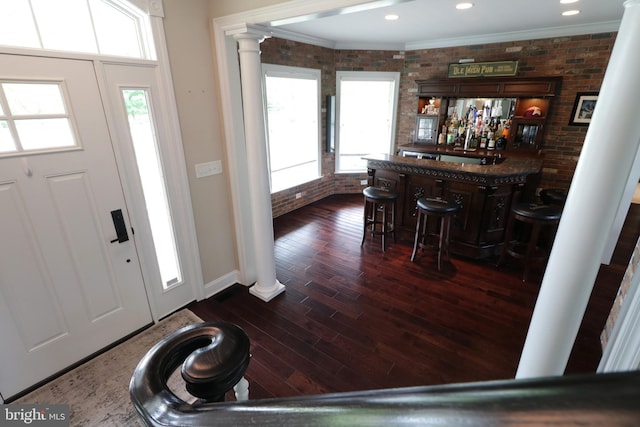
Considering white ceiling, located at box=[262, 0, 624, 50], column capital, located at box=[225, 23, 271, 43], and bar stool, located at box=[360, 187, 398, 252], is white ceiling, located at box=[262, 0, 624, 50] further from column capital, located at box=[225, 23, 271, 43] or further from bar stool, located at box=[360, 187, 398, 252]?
bar stool, located at box=[360, 187, 398, 252]

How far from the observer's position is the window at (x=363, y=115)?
20.1 ft

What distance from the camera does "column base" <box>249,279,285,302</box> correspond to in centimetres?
321

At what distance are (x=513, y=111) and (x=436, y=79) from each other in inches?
55.9

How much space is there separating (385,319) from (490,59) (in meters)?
4.85

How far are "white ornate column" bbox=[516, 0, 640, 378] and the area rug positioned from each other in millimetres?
2302

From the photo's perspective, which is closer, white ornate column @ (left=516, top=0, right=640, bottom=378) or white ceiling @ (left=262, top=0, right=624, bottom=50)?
white ornate column @ (left=516, top=0, right=640, bottom=378)

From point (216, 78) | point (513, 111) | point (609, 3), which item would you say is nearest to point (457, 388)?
point (216, 78)

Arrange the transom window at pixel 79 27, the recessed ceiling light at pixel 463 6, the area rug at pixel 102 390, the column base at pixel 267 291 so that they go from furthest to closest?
the recessed ceiling light at pixel 463 6
the column base at pixel 267 291
the area rug at pixel 102 390
the transom window at pixel 79 27

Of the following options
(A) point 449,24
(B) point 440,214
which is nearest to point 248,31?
(B) point 440,214

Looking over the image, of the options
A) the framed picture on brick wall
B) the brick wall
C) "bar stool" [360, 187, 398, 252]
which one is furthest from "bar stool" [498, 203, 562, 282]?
the framed picture on brick wall

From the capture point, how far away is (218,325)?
2.77ft

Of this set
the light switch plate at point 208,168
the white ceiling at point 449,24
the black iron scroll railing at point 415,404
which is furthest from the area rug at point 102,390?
the white ceiling at point 449,24

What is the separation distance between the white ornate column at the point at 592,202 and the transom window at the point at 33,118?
3.00 m

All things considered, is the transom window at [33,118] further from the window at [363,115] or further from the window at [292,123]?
the window at [363,115]
